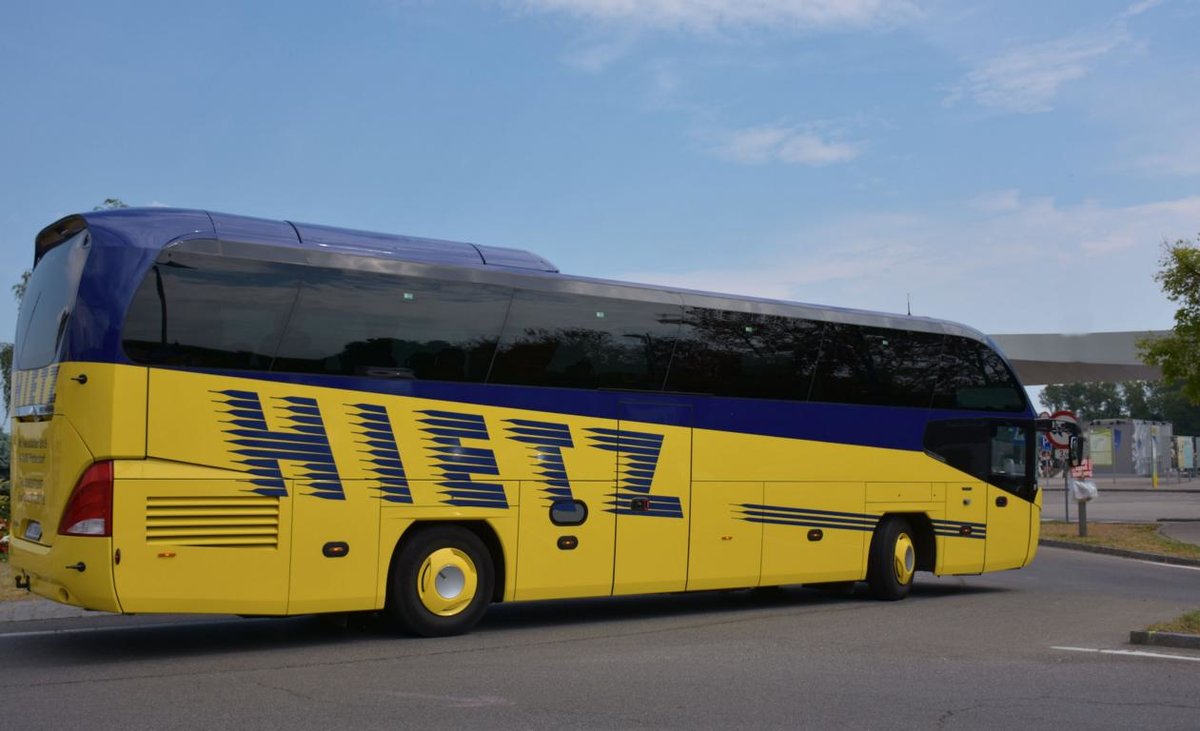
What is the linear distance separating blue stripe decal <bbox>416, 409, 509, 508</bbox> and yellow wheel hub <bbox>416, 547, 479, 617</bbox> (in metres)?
0.50

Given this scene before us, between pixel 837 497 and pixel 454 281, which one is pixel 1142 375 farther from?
pixel 454 281

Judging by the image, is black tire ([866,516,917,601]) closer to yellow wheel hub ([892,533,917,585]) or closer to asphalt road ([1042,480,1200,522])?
yellow wheel hub ([892,533,917,585])

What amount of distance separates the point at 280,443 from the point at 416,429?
1.27 metres

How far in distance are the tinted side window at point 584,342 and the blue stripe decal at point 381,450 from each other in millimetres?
1182

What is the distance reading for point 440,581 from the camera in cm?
1145

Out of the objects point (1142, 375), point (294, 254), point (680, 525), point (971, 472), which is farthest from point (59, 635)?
point (1142, 375)

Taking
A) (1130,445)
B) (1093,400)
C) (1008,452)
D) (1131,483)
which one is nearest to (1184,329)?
(1008,452)

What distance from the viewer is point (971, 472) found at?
16328mm

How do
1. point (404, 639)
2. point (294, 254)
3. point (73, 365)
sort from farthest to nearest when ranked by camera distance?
point (404, 639) → point (294, 254) → point (73, 365)

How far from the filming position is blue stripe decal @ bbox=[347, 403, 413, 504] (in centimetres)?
1092

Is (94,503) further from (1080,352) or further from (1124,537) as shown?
(1080,352)

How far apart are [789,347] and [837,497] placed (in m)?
1.95

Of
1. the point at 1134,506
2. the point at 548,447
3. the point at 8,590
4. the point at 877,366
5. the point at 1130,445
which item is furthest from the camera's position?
the point at 1130,445

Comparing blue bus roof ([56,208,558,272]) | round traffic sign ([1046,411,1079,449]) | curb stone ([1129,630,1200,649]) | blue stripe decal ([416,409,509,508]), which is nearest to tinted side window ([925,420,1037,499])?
round traffic sign ([1046,411,1079,449])
